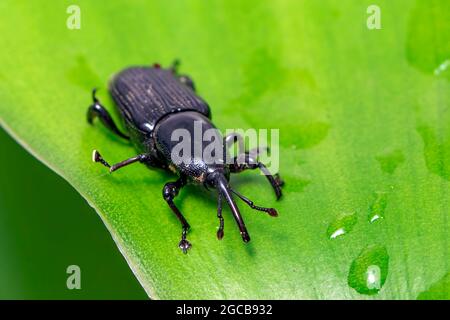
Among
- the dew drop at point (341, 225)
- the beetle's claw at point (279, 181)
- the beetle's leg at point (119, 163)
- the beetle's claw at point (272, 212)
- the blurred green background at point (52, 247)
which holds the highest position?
the beetle's leg at point (119, 163)

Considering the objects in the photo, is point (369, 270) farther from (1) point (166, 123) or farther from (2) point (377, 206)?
(1) point (166, 123)

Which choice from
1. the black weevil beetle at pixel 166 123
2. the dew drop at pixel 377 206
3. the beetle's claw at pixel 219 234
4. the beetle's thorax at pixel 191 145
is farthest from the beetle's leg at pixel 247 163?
the dew drop at pixel 377 206

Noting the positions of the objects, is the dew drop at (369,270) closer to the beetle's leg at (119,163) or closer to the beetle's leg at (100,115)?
the beetle's leg at (119,163)

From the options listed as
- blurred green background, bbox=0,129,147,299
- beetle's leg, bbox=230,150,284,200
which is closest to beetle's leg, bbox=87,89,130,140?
blurred green background, bbox=0,129,147,299

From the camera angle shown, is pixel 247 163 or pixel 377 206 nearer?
pixel 377 206

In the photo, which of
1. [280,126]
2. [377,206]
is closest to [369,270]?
[377,206]

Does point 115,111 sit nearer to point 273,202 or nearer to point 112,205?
point 112,205
